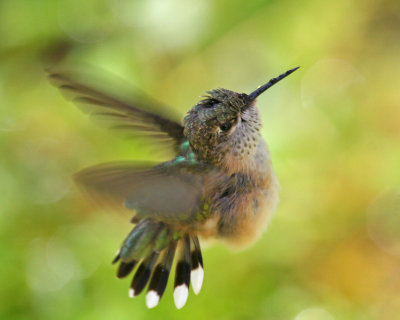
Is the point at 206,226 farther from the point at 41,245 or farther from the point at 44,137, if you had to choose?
the point at 44,137

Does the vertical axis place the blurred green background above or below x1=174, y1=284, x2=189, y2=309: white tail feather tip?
above

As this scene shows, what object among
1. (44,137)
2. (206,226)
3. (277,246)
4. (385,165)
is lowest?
(206,226)

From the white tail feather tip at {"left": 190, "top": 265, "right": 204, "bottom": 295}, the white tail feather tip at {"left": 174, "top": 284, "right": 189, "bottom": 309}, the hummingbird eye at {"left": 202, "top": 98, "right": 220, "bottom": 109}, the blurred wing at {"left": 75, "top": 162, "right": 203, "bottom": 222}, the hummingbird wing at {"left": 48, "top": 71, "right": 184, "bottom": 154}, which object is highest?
the hummingbird wing at {"left": 48, "top": 71, "right": 184, "bottom": 154}

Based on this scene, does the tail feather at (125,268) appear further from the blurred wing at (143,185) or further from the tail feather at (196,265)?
the blurred wing at (143,185)

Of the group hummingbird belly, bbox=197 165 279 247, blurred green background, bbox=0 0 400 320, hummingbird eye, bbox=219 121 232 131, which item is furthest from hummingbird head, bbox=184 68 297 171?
blurred green background, bbox=0 0 400 320

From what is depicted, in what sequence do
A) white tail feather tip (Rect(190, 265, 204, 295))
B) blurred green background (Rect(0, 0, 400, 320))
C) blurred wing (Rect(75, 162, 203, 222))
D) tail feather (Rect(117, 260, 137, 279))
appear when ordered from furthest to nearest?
blurred green background (Rect(0, 0, 400, 320)) < tail feather (Rect(117, 260, 137, 279)) < white tail feather tip (Rect(190, 265, 204, 295)) < blurred wing (Rect(75, 162, 203, 222))

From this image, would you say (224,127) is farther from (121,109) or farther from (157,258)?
(157,258)

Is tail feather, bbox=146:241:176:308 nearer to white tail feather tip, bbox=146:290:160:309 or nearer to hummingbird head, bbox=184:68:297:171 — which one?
white tail feather tip, bbox=146:290:160:309

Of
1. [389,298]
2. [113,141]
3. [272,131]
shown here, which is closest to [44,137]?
[113,141]
